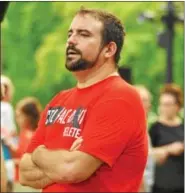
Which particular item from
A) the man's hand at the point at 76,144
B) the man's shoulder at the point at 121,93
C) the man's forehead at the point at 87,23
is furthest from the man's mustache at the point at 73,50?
the man's hand at the point at 76,144

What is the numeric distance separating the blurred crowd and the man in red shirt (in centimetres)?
364

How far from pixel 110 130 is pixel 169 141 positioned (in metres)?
4.19

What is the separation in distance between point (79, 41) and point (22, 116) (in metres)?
3.98

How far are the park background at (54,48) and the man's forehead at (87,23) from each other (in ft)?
65.6

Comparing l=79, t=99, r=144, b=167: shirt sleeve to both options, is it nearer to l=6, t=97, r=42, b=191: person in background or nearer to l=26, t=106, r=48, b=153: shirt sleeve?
l=26, t=106, r=48, b=153: shirt sleeve

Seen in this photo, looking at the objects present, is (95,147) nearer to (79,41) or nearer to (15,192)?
(79,41)

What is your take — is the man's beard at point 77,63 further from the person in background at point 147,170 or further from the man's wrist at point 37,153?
the person in background at point 147,170

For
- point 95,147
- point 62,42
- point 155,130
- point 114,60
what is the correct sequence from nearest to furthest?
point 95,147 < point 114,60 < point 155,130 < point 62,42

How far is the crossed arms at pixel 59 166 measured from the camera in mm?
4418

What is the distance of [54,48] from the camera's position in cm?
2539

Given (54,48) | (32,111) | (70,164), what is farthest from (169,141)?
(54,48)

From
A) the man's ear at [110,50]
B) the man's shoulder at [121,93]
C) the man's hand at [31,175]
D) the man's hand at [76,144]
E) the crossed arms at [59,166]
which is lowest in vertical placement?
the man's hand at [31,175]

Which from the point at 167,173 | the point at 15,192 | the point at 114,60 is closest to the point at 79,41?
the point at 114,60

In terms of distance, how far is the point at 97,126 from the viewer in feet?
14.7
